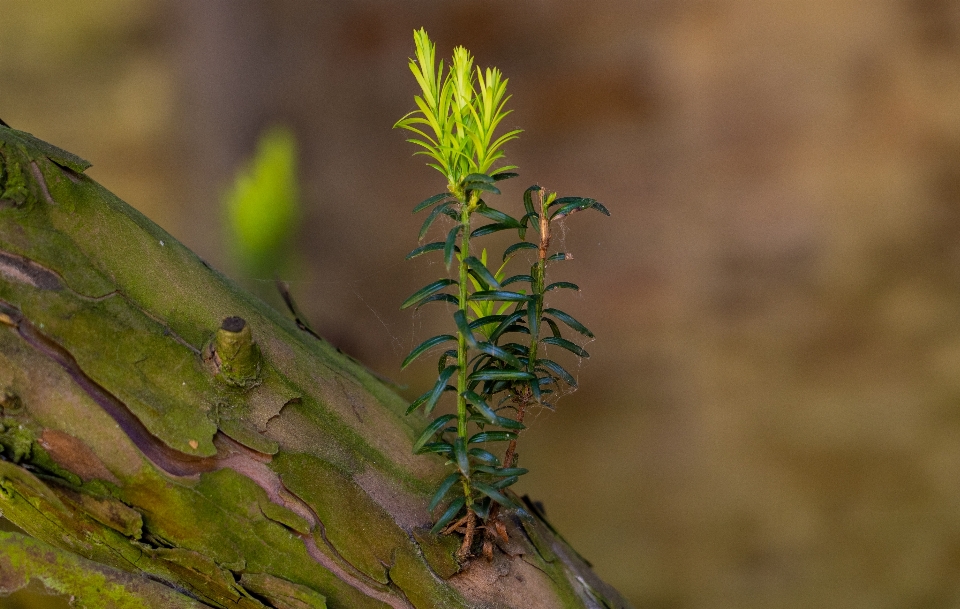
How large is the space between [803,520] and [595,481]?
370mm

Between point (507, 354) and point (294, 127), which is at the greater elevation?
point (294, 127)

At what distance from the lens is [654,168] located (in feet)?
4.11

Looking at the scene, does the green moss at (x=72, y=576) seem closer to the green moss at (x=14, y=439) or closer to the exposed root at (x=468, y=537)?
the green moss at (x=14, y=439)

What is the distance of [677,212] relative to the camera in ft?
4.15

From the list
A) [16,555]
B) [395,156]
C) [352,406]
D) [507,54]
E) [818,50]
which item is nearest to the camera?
[16,555]

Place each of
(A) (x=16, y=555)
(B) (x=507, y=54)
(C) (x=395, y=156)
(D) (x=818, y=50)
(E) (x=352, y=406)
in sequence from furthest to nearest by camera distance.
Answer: (C) (x=395, y=156) < (B) (x=507, y=54) < (D) (x=818, y=50) < (E) (x=352, y=406) < (A) (x=16, y=555)

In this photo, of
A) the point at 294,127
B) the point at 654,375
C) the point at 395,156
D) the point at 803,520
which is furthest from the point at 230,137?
the point at 803,520

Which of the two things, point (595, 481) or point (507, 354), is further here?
point (595, 481)

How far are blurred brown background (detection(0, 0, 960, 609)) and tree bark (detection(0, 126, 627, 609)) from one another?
1.78 ft

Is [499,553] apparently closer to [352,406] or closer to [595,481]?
[352,406]

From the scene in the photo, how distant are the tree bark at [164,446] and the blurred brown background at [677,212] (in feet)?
1.78

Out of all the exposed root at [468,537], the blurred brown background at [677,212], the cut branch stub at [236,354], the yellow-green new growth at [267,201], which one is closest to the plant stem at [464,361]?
the exposed root at [468,537]

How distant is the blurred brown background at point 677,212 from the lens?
1.16 metres

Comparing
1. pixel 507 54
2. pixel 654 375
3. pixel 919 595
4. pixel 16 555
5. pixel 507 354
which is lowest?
pixel 16 555
